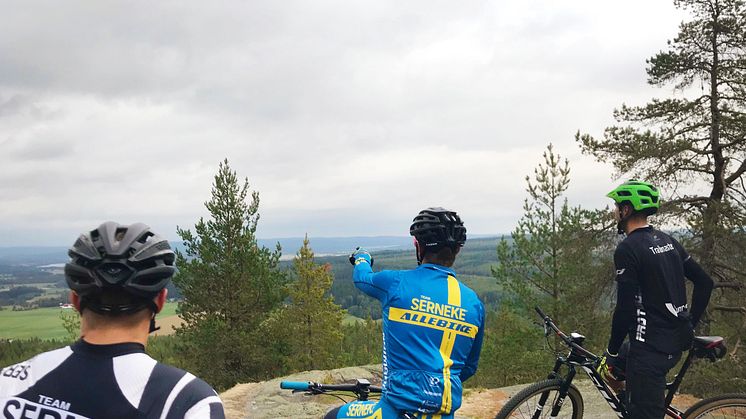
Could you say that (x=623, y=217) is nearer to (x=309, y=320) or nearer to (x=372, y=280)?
(x=372, y=280)

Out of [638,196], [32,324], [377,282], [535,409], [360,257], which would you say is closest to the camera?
[377,282]

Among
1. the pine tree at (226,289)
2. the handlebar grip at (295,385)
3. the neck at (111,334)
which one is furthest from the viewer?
the pine tree at (226,289)

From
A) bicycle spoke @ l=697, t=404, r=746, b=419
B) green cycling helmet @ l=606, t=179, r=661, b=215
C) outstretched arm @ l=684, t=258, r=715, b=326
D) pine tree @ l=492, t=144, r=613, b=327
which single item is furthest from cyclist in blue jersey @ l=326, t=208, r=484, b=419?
pine tree @ l=492, t=144, r=613, b=327

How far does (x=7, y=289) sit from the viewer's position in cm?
19775

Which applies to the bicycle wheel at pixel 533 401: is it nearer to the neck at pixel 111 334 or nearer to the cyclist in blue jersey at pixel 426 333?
the cyclist in blue jersey at pixel 426 333

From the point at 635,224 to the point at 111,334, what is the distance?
4.22 m

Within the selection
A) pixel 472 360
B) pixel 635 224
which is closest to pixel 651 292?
pixel 635 224

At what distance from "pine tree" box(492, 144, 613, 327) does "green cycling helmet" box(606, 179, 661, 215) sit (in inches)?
495

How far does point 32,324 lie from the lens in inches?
4387

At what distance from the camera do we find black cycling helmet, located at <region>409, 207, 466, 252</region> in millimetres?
3309

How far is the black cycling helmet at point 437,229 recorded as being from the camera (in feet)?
10.9

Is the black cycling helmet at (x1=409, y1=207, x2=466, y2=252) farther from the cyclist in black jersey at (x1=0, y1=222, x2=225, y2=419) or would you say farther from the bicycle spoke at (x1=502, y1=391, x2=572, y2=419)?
the bicycle spoke at (x1=502, y1=391, x2=572, y2=419)

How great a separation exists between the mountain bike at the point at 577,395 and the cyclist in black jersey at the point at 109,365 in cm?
385

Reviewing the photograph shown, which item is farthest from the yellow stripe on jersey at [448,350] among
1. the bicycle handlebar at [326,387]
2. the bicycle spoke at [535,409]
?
the bicycle spoke at [535,409]
